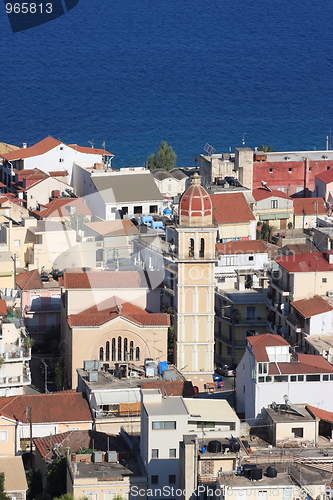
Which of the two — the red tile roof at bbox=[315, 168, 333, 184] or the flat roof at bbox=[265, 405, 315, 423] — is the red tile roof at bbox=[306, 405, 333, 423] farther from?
the red tile roof at bbox=[315, 168, 333, 184]

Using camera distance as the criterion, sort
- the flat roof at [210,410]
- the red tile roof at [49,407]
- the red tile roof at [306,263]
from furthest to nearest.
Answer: the red tile roof at [306,263]
the red tile roof at [49,407]
the flat roof at [210,410]

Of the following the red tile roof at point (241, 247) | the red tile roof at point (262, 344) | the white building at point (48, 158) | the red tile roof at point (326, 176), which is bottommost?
the red tile roof at point (262, 344)

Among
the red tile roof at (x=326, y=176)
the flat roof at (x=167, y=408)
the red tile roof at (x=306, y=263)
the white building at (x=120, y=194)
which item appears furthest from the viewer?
the red tile roof at (x=326, y=176)

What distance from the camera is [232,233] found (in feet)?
172

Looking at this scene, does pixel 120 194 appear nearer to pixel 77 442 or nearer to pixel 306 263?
pixel 306 263

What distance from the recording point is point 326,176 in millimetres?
62719

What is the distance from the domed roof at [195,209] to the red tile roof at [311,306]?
4.02 m

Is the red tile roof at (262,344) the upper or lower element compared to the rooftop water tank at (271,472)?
upper

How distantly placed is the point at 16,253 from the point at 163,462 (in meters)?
22.6

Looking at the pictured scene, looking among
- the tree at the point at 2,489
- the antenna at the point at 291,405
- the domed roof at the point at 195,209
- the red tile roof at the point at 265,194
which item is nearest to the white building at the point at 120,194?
the red tile roof at the point at 265,194

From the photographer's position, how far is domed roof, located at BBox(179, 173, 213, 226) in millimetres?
38812

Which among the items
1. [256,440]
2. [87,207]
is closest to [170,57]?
[87,207]

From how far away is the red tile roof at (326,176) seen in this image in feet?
203

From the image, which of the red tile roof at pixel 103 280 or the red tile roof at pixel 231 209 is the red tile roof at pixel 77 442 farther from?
the red tile roof at pixel 231 209
